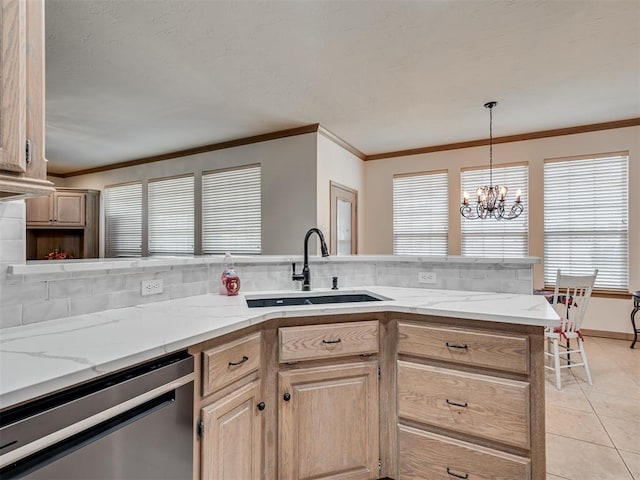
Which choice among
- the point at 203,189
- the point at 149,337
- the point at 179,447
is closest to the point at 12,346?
the point at 149,337

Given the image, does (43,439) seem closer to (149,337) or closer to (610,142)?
(149,337)

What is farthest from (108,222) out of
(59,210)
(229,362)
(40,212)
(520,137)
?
(520,137)

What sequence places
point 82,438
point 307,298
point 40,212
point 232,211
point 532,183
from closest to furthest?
point 82,438 → point 307,298 → point 532,183 → point 232,211 → point 40,212

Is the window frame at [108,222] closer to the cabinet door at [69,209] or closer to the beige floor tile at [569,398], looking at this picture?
the cabinet door at [69,209]

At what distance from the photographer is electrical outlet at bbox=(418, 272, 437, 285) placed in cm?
230

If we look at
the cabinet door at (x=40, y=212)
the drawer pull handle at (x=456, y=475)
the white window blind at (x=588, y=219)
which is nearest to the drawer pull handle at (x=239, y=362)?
the drawer pull handle at (x=456, y=475)

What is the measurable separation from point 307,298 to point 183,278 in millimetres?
718

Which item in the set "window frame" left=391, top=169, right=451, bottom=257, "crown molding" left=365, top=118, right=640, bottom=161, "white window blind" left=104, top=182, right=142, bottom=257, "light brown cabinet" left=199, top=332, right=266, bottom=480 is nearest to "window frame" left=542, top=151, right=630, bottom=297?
"crown molding" left=365, top=118, right=640, bottom=161

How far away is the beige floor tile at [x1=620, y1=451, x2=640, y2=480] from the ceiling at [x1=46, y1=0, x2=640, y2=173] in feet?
9.02

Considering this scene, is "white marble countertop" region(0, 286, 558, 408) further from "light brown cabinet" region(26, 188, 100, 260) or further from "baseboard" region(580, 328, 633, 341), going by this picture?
"light brown cabinet" region(26, 188, 100, 260)

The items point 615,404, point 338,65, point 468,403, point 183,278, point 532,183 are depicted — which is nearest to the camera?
point 468,403

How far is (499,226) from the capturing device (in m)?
5.02

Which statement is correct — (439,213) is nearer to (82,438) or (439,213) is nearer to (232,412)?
(232,412)

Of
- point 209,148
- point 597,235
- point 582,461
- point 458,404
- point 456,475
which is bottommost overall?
point 582,461
